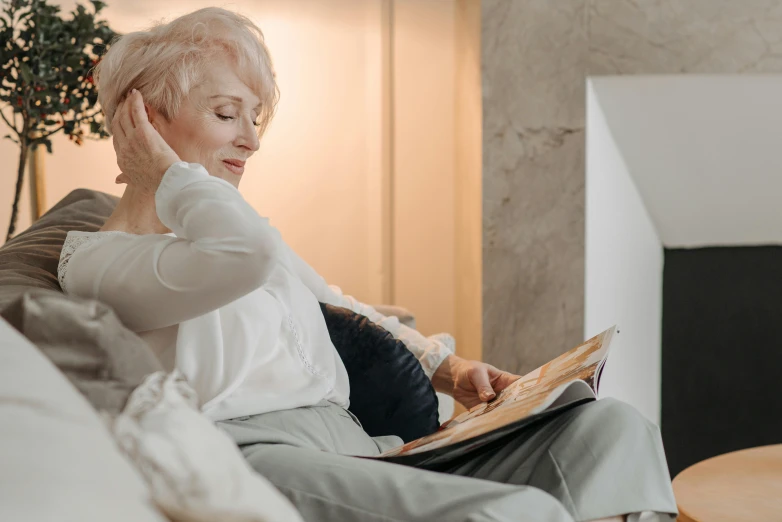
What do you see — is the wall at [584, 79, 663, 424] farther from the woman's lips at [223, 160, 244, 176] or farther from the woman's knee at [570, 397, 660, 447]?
the woman's knee at [570, 397, 660, 447]

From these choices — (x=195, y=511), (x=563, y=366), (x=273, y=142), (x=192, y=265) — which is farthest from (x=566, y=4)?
(x=195, y=511)

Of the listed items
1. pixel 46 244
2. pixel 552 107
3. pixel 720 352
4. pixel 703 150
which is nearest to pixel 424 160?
pixel 552 107

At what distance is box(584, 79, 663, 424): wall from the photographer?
2.36 m

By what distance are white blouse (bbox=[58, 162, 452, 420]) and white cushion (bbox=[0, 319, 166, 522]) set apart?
1.30ft

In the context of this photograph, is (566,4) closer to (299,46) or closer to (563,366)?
(299,46)

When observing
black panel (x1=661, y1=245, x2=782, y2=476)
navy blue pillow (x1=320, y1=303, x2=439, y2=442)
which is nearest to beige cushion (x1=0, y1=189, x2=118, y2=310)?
navy blue pillow (x1=320, y1=303, x2=439, y2=442)

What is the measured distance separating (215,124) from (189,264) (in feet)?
1.21

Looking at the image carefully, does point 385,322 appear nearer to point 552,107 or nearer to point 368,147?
point 552,107

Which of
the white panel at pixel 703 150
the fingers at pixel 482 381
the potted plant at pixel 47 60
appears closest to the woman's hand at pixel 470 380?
the fingers at pixel 482 381

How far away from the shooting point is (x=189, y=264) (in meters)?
1.02

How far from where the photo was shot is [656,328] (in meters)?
2.68

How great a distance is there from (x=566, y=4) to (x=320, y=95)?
871 mm

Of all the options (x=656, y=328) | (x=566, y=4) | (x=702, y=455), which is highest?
(x=566, y=4)

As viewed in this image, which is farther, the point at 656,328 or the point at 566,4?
the point at 656,328
